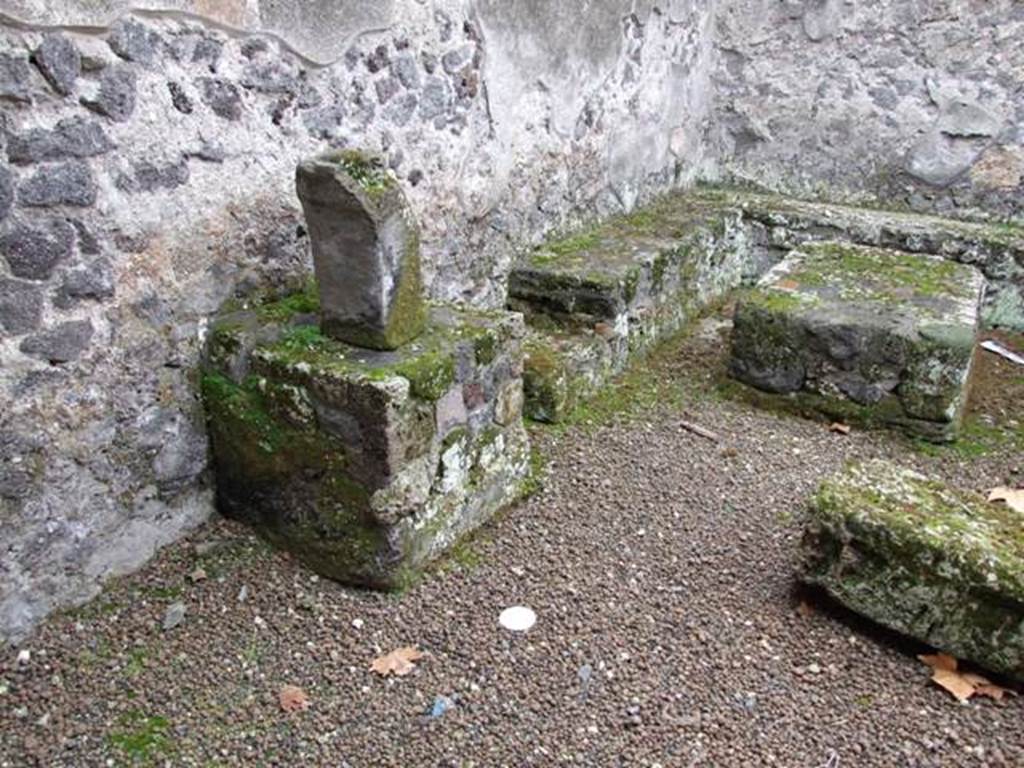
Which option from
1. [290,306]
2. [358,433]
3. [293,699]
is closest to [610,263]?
[290,306]

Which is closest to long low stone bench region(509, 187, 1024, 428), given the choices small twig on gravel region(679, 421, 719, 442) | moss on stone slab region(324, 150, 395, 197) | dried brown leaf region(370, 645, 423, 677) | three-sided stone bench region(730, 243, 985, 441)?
small twig on gravel region(679, 421, 719, 442)

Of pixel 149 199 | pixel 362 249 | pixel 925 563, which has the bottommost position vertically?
pixel 925 563

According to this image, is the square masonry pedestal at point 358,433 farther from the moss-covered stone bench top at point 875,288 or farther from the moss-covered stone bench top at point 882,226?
the moss-covered stone bench top at point 882,226

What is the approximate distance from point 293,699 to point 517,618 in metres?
0.64

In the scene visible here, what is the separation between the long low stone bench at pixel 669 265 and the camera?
381 centimetres

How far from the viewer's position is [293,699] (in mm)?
2188

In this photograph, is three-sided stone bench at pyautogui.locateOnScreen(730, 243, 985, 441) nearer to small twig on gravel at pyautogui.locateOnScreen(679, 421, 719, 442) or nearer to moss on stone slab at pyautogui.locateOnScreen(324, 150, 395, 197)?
small twig on gravel at pyautogui.locateOnScreen(679, 421, 719, 442)

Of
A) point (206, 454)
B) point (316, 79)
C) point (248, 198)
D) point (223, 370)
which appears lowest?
point (206, 454)

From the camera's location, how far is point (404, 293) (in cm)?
257

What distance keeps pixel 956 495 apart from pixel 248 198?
2.29 metres

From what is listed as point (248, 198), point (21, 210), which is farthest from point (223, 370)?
point (21, 210)

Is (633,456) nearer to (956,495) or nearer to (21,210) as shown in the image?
(956,495)

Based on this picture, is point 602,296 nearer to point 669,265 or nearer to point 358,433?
point 669,265

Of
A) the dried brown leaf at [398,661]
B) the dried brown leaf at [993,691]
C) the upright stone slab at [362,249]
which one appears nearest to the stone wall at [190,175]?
the upright stone slab at [362,249]
